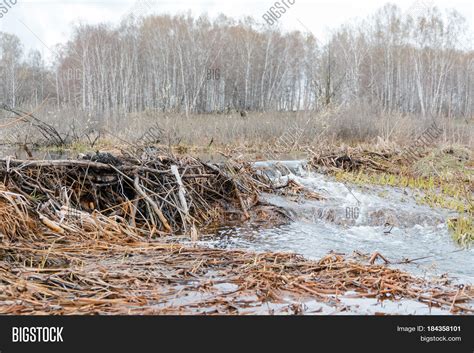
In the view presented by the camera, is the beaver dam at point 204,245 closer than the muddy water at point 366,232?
Yes

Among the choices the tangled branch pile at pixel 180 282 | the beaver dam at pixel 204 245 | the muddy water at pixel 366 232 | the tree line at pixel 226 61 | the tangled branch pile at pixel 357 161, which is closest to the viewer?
the tangled branch pile at pixel 180 282

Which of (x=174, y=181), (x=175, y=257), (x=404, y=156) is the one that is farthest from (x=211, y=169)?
(x=404, y=156)

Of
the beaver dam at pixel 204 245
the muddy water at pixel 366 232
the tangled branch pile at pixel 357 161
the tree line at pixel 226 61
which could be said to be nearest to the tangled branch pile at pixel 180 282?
the beaver dam at pixel 204 245

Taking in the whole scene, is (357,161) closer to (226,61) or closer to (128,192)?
(128,192)

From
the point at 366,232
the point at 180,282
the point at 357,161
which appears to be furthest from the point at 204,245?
the point at 357,161

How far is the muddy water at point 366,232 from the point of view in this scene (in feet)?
17.3

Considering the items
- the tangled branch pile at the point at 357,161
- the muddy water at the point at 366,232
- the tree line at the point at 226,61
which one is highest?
the tree line at the point at 226,61

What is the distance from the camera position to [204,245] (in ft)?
17.5

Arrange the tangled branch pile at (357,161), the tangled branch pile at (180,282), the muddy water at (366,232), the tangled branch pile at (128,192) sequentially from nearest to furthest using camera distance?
the tangled branch pile at (180,282), the muddy water at (366,232), the tangled branch pile at (128,192), the tangled branch pile at (357,161)

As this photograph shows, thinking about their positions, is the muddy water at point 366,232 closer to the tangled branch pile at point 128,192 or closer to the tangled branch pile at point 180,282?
the tangled branch pile at point 128,192

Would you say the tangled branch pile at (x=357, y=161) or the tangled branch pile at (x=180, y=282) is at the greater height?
the tangled branch pile at (x=357, y=161)

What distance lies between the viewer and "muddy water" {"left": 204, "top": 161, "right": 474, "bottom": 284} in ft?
17.3

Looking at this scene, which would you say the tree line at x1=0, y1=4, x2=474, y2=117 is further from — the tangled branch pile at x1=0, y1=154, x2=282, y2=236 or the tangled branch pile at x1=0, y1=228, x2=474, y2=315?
the tangled branch pile at x1=0, y1=228, x2=474, y2=315

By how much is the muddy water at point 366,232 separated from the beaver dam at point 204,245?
26 millimetres
